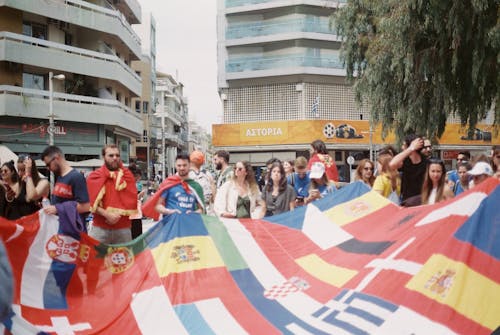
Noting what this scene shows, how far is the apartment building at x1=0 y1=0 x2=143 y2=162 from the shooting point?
28.5 metres

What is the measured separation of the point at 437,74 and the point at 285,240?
37.4 ft

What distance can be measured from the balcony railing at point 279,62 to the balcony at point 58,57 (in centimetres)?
1158

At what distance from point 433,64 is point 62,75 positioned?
1903cm

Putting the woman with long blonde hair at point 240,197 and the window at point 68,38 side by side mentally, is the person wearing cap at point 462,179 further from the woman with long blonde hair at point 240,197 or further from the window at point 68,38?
the window at point 68,38

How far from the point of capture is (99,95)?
112 feet

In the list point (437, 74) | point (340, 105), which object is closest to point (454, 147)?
point (340, 105)

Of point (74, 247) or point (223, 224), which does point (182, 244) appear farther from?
point (74, 247)

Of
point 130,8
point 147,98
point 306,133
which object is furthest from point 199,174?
point 147,98

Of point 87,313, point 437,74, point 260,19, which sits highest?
point 260,19

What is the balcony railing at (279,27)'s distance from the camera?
4391 cm

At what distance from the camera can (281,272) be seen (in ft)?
18.3

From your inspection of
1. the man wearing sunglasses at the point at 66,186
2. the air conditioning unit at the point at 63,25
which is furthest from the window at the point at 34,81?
the man wearing sunglasses at the point at 66,186

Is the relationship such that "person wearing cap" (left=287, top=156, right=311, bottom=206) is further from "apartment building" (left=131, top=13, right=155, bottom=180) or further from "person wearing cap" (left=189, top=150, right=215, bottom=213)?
"apartment building" (left=131, top=13, right=155, bottom=180)

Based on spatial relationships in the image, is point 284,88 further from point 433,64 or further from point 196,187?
point 196,187
